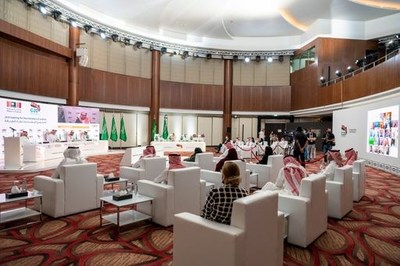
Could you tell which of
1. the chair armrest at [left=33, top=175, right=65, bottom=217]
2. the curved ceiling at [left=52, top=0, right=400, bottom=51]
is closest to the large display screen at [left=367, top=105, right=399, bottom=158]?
the curved ceiling at [left=52, top=0, right=400, bottom=51]

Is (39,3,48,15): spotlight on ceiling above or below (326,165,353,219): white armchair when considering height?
above

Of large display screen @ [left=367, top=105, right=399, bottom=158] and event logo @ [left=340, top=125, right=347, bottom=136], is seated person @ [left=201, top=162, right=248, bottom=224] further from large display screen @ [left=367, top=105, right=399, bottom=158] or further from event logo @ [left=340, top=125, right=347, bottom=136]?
event logo @ [left=340, top=125, right=347, bottom=136]

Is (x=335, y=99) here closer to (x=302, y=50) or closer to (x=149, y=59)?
(x=302, y=50)

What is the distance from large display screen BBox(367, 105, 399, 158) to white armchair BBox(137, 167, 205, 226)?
7.53 meters

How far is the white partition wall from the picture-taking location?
19.6m

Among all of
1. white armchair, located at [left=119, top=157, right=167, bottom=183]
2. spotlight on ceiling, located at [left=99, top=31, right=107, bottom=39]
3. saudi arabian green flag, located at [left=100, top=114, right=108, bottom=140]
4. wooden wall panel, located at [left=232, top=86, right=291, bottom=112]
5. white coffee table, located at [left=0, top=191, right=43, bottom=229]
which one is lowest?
white coffee table, located at [left=0, top=191, right=43, bottom=229]

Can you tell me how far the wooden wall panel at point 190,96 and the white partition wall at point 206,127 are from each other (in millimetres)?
985

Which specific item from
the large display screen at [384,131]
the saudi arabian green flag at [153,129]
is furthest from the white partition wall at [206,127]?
the large display screen at [384,131]

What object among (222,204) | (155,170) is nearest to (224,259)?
(222,204)

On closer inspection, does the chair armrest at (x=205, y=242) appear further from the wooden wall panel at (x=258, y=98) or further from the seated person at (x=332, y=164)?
the wooden wall panel at (x=258, y=98)

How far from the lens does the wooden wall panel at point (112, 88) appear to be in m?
14.4

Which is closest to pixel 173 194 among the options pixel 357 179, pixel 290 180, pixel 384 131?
pixel 290 180

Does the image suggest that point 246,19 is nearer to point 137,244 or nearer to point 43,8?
point 43,8

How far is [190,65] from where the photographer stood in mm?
19234
